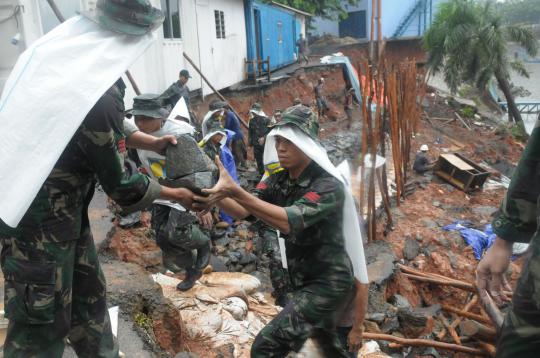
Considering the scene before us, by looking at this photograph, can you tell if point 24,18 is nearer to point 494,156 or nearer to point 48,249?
point 48,249

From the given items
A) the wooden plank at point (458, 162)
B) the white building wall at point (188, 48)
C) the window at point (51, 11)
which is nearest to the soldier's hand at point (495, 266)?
the white building wall at point (188, 48)

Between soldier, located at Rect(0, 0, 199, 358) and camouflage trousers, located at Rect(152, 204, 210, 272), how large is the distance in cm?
168

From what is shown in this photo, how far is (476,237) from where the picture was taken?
7.70 metres

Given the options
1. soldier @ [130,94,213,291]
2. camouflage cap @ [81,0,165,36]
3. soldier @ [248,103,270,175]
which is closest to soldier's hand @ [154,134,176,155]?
soldier @ [130,94,213,291]

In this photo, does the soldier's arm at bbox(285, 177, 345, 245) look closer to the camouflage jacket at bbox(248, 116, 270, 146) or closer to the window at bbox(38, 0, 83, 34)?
the window at bbox(38, 0, 83, 34)

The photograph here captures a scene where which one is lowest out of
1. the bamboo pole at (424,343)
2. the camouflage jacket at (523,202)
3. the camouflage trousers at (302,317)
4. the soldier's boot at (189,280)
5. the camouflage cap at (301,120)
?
the bamboo pole at (424,343)

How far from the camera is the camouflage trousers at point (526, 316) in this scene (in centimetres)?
129

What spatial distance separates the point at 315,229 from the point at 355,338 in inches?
26.4

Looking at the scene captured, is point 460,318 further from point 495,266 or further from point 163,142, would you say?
point 163,142

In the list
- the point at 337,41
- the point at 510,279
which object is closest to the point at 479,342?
the point at 510,279

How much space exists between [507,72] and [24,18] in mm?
18938

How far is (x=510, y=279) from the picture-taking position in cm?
644

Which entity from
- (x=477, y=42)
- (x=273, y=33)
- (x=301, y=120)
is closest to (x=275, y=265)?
(x=301, y=120)

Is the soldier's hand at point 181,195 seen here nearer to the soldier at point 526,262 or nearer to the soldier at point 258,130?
the soldier at point 526,262
